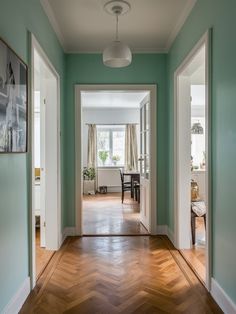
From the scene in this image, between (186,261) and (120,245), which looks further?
(120,245)

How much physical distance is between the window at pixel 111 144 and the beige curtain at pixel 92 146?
215mm

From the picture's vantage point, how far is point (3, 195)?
188 centimetres

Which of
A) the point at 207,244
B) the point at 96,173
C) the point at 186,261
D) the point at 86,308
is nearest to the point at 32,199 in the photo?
the point at 86,308

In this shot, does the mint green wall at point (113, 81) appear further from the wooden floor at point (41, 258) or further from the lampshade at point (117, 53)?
the lampshade at point (117, 53)

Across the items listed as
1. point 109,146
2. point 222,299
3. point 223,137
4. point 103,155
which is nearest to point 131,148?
point 109,146

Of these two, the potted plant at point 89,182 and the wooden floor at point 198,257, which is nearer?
the wooden floor at point 198,257

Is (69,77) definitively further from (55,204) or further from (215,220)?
(215,220)

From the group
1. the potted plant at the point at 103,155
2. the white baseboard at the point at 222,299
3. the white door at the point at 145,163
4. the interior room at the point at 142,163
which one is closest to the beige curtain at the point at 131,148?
the potted plant at the point at 103,155

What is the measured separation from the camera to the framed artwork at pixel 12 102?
1807 mm

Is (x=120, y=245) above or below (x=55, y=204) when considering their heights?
below

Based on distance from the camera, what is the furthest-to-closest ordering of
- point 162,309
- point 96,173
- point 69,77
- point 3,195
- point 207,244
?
point 96,173 < point 69,77 < point 207,244 < point 162,309 < point 3,195

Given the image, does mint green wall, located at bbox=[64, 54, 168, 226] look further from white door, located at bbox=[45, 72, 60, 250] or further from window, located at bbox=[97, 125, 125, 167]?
window, located at bbox=[97, 125, 125, 167]

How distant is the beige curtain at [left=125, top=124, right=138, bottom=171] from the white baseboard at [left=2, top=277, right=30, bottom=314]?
6.95 metres

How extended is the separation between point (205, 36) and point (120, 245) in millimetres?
2587
